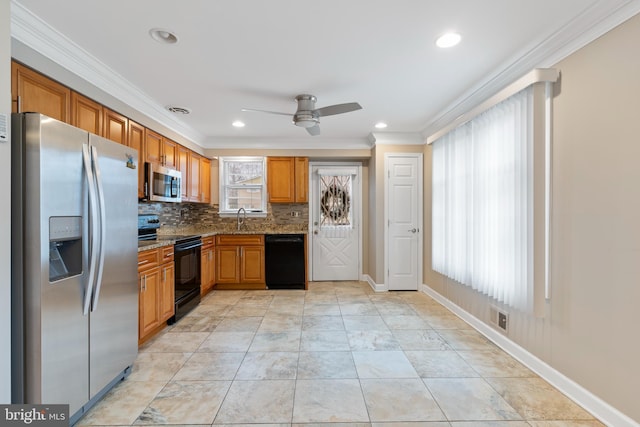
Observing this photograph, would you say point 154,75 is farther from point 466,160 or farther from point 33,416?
point 466,160

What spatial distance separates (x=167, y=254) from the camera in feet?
10.2

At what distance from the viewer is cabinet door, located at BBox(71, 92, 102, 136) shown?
228 centimetres

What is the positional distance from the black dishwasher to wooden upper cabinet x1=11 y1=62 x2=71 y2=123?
300 centimetres

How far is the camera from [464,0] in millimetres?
1714

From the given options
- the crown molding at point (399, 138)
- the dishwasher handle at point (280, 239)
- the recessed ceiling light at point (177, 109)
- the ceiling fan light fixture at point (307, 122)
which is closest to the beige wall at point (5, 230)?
the recessed ceiling light at point (177, 109)

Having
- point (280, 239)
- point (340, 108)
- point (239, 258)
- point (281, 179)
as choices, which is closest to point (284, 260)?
point (280, 239)

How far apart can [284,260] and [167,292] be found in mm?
1936

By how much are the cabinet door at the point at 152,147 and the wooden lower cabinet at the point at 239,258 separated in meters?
1.62

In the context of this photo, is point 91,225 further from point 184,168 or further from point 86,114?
point 184,168

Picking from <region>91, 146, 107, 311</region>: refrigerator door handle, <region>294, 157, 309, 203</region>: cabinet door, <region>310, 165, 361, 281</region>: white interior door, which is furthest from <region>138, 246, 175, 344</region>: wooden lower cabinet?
<region>310, 165, 361, 281</region>: white interior door

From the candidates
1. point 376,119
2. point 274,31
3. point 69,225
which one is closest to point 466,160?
point 376,119

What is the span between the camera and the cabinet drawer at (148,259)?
2.60 m

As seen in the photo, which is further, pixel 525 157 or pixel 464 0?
pixel 525 157

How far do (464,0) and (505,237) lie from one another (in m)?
1.83
